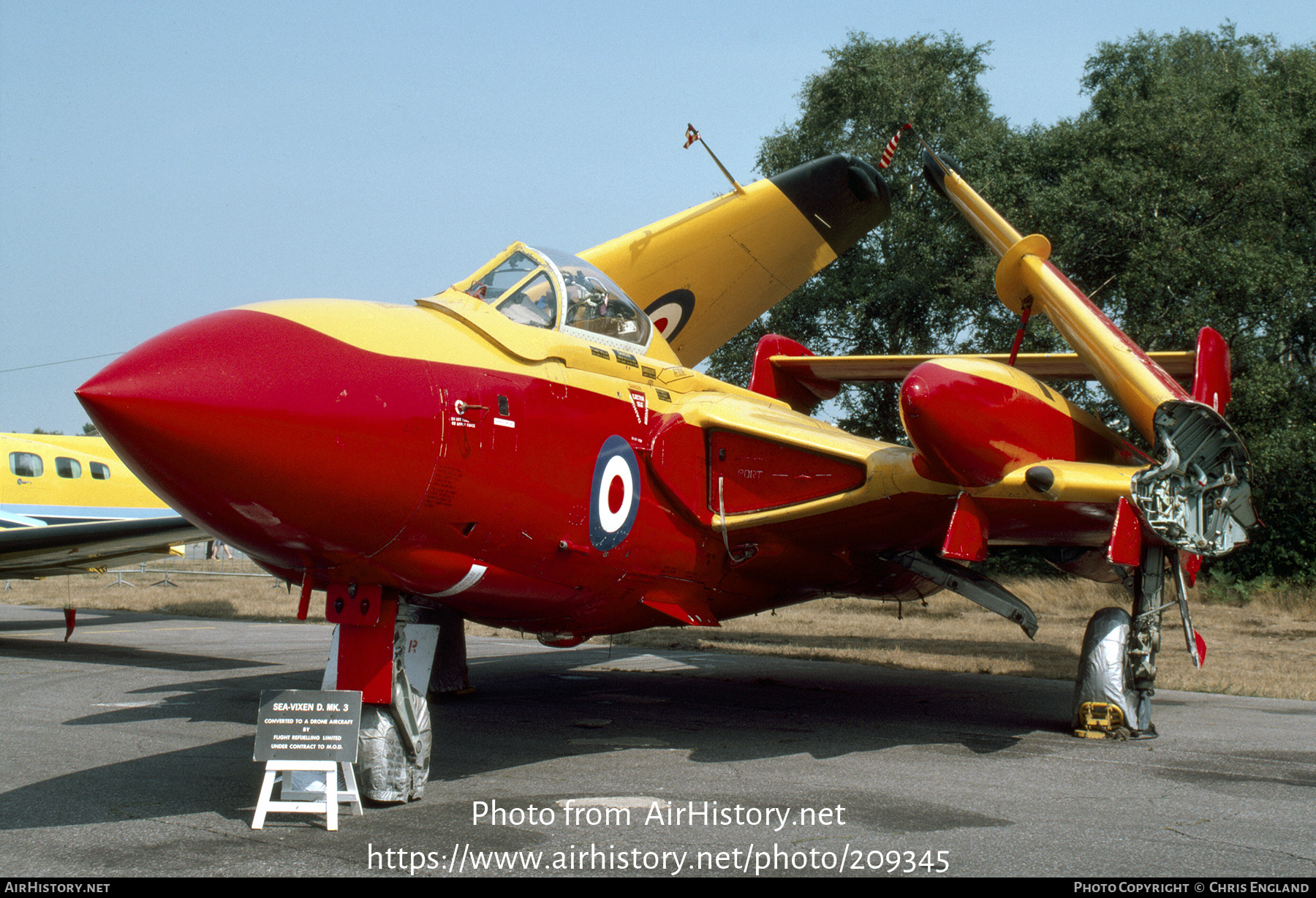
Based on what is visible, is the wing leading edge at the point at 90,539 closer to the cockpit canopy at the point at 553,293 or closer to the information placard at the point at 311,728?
the cockpit canopy at the point at 553,293

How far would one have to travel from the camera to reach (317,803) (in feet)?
17.1

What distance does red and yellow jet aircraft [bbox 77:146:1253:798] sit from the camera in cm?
494

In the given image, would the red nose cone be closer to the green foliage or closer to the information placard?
the information placard

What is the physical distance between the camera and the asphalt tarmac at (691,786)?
4586 millimetres

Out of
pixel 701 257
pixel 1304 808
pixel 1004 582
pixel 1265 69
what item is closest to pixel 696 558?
pixel 1304 808

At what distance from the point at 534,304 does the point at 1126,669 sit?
19.6 feet

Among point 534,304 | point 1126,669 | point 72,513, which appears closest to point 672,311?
point 534,304

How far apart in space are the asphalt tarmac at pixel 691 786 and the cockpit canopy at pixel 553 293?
3098 mm

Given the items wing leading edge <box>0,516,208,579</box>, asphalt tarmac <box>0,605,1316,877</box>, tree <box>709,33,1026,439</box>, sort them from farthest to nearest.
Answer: tree <box>709,33,1026,439</box>
wing leading edge <box>0,516,208,579</box>
asphalt tarmac <box>0,605,1316,877</box>

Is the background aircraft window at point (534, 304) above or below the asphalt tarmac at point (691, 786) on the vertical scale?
above

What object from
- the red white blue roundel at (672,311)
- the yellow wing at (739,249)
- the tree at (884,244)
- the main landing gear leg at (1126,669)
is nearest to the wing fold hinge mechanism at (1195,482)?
the main landing gear leg at (1126,669)

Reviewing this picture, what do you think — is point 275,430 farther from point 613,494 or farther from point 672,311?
point 672,311

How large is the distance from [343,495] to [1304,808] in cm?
582

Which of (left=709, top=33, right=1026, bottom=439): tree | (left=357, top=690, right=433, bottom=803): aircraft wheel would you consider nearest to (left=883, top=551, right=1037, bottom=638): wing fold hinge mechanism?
(left=357, top=690, right=433, bottom=803): aircraft wheel
